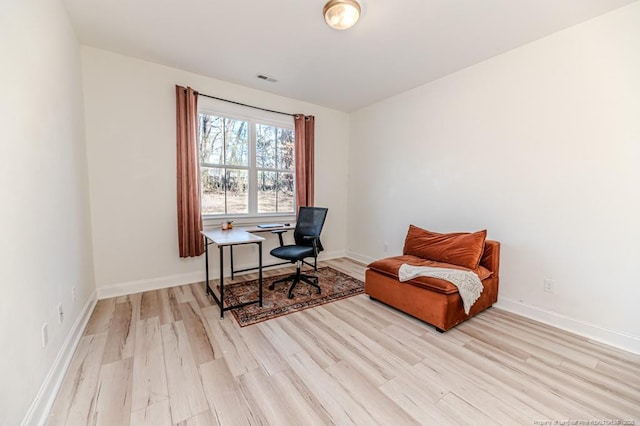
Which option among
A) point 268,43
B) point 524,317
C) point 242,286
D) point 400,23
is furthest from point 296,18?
point 524,317

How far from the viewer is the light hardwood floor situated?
1414mm

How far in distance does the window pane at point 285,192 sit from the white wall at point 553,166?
6.57 ft

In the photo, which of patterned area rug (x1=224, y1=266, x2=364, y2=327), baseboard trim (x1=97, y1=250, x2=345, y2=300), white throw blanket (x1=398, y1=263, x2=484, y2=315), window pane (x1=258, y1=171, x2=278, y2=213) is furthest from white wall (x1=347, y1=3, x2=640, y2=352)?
baseboard trim (x1=97, y1=250, x2=345, y2=300)

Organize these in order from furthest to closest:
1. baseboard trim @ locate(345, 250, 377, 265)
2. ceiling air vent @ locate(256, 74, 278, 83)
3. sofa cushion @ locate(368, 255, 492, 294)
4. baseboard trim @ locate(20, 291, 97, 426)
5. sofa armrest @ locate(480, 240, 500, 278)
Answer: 1. baseboard trim @ locate(345, 250, 377, 265)
2. ceiling air vent @ locate(256, 74, 278, 83)
3. sofa armrest @ locate(480, 240, 500, 278)
4. sofa cushion @ locate(368, 255, 492, 294)
5. baseboard trim @ locate(20, 291, 97, 426)

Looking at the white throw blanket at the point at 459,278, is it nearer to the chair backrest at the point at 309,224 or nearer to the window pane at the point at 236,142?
the chair backrest at the point at 309,224

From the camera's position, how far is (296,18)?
2.21 meters

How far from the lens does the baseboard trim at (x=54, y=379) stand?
1.28m

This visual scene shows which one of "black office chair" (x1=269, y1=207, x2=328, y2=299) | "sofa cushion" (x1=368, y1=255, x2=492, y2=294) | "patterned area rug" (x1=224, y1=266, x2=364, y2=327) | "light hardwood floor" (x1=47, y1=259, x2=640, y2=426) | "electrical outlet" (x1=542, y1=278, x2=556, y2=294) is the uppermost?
"black office chair" (x1=269, y1=207, x2=328, y2=299)

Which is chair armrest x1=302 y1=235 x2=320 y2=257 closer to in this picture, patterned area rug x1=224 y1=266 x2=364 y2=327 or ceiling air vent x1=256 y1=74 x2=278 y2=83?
patterned area rug x1=224 y1=266 x2=364 y2=327

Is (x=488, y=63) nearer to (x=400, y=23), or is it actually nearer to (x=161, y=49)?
(x=400, y=23)

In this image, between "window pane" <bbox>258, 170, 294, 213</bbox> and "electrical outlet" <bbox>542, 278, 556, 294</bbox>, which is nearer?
"electrical outlet" <bbox>542, 278, 556, 294</bbox>

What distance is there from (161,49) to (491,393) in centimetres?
411

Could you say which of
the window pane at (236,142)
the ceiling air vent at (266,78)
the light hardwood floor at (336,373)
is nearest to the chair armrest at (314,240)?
the light hardwood floor at (336,373)

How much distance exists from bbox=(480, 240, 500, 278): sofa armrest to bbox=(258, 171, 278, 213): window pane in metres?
2.92
